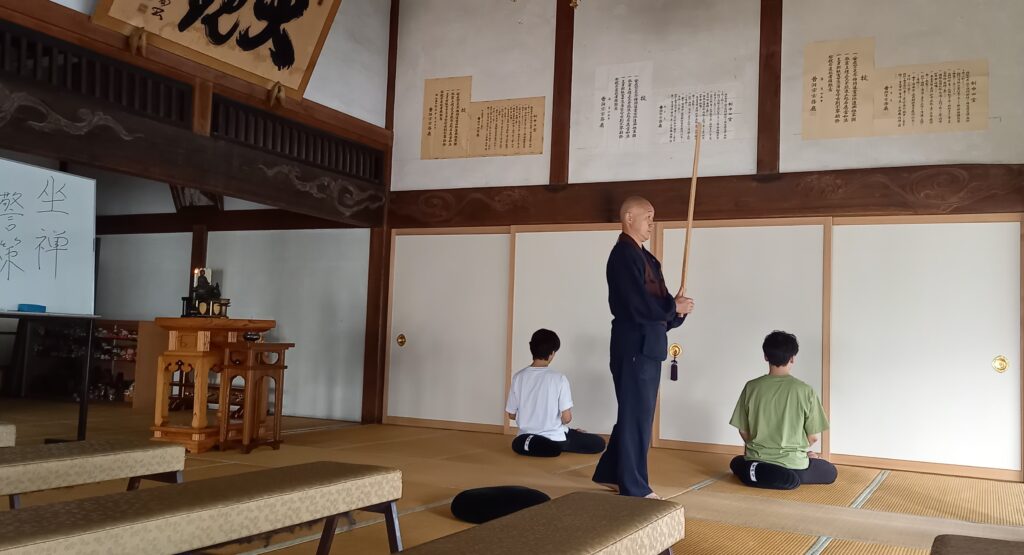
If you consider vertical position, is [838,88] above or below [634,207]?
above

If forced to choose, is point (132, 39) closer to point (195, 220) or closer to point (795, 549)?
point (195, 220)

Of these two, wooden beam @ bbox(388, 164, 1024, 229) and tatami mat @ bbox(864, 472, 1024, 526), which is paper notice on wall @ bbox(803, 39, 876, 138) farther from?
tatami mat @ bbox(864, 472, 1024, 526)

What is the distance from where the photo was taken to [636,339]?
11.8 ft

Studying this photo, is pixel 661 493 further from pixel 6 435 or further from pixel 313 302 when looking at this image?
pixel 313 302

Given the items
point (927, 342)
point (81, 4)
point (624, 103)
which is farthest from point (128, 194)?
point (927, 342)

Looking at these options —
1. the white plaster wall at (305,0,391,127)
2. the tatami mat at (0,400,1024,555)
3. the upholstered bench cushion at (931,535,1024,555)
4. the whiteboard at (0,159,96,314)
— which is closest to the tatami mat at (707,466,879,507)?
the tatami mat at (0,400,1024,555)

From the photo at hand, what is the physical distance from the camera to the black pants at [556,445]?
4.75 metres

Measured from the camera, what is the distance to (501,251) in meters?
6.03

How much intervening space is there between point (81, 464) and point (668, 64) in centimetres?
440

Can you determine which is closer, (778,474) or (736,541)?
(736,541)

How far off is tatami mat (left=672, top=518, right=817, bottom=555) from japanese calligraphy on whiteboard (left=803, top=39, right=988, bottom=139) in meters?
2.94

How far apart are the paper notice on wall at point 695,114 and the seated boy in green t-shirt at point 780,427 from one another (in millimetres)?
1772

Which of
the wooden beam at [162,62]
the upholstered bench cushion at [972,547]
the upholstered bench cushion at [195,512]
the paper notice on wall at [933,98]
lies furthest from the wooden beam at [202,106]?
the upholstered bench cushion at [972,547]

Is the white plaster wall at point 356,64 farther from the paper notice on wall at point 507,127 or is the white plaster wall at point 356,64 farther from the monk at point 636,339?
the monk at point 636,339
